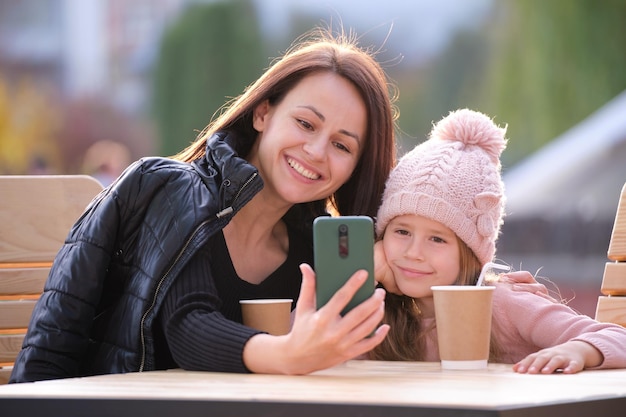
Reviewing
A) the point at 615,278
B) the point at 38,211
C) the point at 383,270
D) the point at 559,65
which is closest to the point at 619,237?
the point at 615,278

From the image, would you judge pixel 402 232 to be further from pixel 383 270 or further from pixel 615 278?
pixel 615 278

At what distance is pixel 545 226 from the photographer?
1549cm

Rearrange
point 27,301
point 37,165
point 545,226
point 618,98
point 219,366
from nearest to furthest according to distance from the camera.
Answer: point 219,366 < point 27,301 < point 37,165 < point 545,226 < point 618,98

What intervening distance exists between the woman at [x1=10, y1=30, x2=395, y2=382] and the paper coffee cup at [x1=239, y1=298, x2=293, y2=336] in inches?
3.1

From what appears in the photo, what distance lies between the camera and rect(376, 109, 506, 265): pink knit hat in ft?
8.06

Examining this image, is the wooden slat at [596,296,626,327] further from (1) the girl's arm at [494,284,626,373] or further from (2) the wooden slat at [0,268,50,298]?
(2) the wooden slat at [0,268,50,298]

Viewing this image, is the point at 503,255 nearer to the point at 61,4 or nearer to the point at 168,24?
the point at 168,24

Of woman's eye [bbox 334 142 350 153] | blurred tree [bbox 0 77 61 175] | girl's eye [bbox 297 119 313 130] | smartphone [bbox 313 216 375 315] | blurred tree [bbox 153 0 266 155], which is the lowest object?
blurred tree [bbox 0 77 61 175]

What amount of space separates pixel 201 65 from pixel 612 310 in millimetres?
26333

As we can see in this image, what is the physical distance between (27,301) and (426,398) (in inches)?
70.2

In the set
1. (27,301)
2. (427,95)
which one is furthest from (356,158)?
(427,95)

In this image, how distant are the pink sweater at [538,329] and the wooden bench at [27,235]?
1.16 meters

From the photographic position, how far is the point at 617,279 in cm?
282

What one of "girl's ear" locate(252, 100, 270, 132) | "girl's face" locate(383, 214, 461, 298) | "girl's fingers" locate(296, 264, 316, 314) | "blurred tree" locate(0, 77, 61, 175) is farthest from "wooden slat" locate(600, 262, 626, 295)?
"blurred tree" locate(0, 77, 61, 175)
